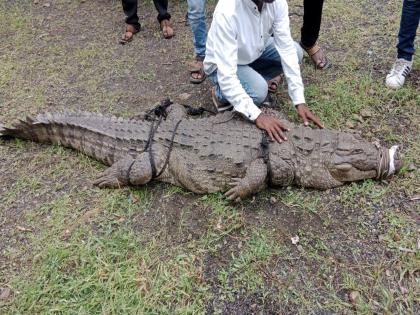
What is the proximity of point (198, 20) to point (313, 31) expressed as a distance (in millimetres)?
1325

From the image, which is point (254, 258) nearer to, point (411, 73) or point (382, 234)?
point (382, 234)

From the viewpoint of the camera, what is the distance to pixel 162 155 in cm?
338

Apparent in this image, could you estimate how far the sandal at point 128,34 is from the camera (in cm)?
551

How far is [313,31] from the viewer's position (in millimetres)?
4504

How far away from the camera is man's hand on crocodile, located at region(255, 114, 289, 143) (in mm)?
3262

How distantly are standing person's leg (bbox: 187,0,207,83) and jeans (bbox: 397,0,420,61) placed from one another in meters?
2.09

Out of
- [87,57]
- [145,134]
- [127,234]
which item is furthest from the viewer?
[87,57]

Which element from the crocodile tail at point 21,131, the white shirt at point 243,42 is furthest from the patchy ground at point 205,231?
the white shirt at point 243,42

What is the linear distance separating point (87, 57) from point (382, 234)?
4.23 m

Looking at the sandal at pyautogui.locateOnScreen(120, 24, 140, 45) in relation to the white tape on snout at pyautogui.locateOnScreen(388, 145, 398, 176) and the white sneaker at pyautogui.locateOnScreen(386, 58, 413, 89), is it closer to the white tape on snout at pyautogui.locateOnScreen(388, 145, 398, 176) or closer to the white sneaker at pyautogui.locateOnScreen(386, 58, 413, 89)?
the white sneaker at pyautogui.locateOnScreen(386, 58, 413, 89)

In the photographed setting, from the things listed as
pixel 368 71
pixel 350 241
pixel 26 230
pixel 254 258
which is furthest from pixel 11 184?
pixel 368 71

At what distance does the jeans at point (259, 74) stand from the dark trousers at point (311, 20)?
55cm

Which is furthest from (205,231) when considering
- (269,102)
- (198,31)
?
(198,31)

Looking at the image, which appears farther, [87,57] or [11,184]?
[87,57]
